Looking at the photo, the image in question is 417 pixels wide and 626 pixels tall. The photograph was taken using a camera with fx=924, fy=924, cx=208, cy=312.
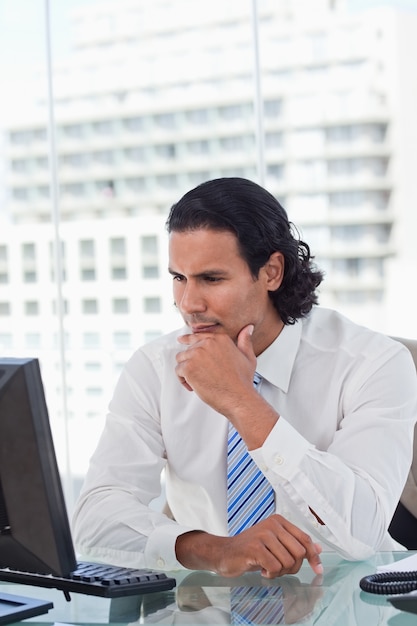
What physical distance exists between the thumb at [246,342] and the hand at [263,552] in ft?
1.35

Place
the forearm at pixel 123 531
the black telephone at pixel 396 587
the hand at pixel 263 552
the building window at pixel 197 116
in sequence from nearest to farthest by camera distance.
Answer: the black telephone at pixel 396 587 < the hand at pixel 263 552 < the forearm at pixel 123 531 < the building window at pixel 197 116

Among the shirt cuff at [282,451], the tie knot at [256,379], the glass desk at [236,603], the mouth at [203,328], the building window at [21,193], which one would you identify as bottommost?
the glass desk at [236,603]

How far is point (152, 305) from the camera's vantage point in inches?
183

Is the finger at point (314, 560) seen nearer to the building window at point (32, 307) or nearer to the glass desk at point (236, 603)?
the glass desk at point (236, 603)

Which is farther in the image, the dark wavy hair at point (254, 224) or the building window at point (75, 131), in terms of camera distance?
the building window at point (75, 131)

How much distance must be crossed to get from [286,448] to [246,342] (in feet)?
1.04

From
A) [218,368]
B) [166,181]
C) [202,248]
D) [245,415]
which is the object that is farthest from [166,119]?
[245,415]

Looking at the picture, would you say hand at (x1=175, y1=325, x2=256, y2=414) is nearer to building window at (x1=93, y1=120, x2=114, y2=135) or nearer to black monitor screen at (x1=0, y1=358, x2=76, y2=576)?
black monitor screen at (x1=0, y1=358, x2=76, y2=576)

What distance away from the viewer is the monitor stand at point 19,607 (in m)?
1.31

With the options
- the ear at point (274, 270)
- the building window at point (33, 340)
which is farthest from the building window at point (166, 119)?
the ear at point (274, 270)

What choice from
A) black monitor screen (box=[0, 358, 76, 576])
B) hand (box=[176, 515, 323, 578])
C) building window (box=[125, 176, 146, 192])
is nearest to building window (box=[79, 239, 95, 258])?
building window (box=[125, 176, 146, 192])

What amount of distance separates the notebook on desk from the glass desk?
4cm

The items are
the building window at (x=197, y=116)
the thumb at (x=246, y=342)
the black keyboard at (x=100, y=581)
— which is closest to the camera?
the black keyboard at (x=100, y=581)

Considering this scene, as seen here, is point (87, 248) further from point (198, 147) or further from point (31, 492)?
point (31, 492)
